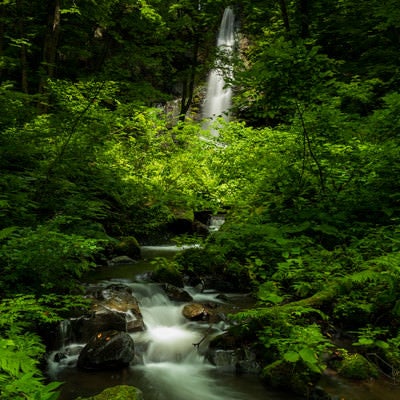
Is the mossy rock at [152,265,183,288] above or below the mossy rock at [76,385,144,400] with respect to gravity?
above

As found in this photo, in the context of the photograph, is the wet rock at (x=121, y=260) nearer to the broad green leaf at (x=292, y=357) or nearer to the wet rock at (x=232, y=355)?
the wet rock at (x=232, y=355)

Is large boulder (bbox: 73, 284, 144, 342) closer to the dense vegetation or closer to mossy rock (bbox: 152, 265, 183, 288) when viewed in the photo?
the dense vegetation

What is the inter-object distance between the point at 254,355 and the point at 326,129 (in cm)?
387

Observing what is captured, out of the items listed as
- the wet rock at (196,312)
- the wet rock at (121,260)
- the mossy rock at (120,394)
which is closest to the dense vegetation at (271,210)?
the mossy rock at (120,394)

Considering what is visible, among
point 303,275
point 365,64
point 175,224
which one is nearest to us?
point 303,275

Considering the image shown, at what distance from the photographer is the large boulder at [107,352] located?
17.1 feet

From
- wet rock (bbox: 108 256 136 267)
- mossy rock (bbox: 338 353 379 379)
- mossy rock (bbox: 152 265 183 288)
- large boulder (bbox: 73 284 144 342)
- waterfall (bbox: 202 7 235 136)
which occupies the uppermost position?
waterfall (bbox: 202 7 235 136)

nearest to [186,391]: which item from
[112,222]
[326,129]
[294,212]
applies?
[294,212]

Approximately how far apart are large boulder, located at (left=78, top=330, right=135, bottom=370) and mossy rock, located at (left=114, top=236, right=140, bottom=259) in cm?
513

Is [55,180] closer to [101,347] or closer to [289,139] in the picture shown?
[101,347]

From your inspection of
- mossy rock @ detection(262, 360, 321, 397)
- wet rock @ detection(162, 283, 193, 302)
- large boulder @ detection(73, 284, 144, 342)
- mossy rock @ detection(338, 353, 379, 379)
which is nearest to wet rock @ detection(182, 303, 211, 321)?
wet rock @ detection(162, 283, 193, 302)

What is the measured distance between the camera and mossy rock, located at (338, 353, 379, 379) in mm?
4559

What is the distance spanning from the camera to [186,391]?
5102mm

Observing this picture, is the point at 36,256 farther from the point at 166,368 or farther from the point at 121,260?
the point at 121,260
